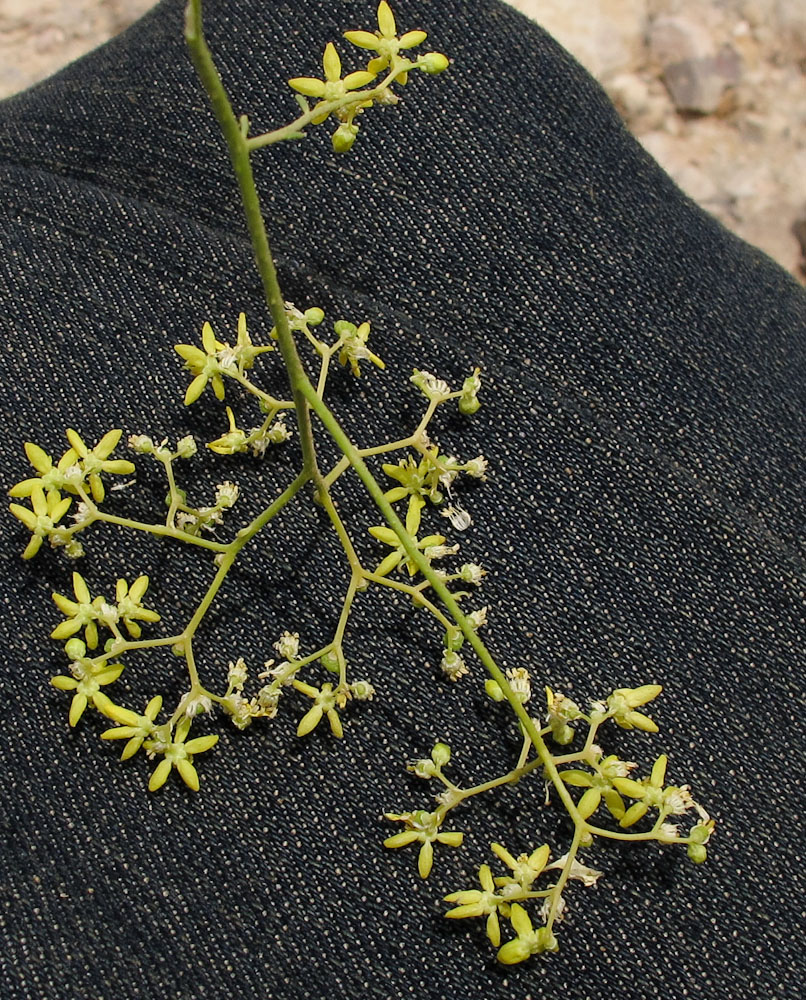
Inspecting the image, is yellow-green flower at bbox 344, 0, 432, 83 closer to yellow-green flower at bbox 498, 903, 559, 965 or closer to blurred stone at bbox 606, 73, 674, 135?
yellow-green flower at bbox 498, 903, 559, 965

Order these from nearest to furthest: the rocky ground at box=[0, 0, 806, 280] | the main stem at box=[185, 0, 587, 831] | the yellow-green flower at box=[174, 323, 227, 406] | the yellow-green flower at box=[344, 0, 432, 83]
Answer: the main stem at box=[185, 0, 587, 831]
the yellow-green flower at box=[344, 0, 432, 83]
the yellow-green flower at box=[174, 323, 227, 406]
the rocky ground at box=[0, 0, 806, 280]

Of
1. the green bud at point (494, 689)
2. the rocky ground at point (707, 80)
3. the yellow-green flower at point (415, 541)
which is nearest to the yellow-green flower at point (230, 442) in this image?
the yellow-green flower at point (415, 541)

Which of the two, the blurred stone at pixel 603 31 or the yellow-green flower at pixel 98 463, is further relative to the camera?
the blurred stone at pixel 603 31

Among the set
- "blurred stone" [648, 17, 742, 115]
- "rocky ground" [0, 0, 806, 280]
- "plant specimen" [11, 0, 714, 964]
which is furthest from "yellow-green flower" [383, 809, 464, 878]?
"blurred stone" [648, 17, 742, 115]

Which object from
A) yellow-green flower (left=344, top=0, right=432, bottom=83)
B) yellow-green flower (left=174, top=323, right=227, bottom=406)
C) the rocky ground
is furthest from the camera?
the rocky ground

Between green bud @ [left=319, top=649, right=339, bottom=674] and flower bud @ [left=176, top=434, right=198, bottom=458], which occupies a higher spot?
flower bud @ [left=176, top=434, right=198, bottom=458]

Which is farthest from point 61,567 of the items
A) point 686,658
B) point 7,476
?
point 686,658

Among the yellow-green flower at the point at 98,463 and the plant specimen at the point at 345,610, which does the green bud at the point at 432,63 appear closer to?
the plant specimen at the point at 345,610
